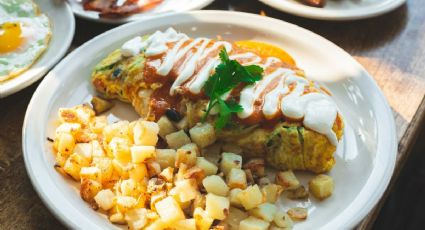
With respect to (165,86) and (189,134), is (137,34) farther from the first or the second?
(189,134)

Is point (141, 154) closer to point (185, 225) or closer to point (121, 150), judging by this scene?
point (121, 150)

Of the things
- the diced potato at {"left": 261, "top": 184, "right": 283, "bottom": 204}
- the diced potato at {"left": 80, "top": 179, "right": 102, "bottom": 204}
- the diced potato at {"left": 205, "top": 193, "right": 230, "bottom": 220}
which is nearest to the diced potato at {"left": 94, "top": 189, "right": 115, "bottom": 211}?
the diced potato at {"left": 80, "top": 179, "right": 102, "bottom": 204}

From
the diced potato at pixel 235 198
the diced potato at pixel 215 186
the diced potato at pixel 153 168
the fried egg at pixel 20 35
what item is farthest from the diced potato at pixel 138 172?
the fried egg at pixel 20 35

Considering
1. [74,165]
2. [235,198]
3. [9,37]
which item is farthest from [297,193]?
[9,37]

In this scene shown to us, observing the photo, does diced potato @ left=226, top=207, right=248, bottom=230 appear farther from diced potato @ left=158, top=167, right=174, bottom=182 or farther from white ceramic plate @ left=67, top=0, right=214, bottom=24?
white ceramic plate @ left=67, top=0, right=214, bottom=24

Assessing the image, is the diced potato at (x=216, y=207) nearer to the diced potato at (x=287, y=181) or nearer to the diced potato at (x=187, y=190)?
the diced potato at (x=187, y=190)
